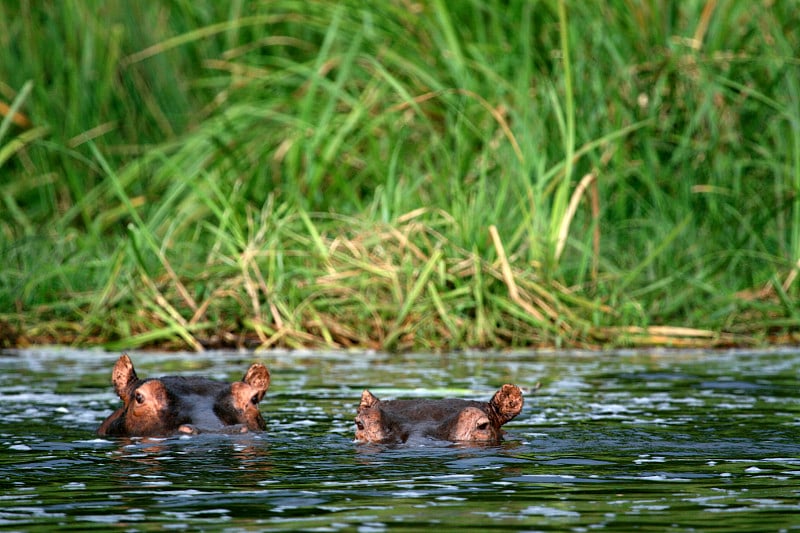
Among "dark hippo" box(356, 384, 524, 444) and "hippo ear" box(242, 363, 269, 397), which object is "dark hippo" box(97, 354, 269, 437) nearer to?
"hippo ear" box(242, 363, 269, 397)

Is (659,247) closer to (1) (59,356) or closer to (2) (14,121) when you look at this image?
(1) (59,356)

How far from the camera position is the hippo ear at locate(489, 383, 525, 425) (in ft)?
18.4

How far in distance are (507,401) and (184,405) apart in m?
1.26

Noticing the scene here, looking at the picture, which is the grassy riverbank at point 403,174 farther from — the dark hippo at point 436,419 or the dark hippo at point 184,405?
the dark hippo at point 436,419

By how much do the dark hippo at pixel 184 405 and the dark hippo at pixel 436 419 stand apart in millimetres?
527

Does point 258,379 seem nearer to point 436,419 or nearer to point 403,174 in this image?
point 436,419

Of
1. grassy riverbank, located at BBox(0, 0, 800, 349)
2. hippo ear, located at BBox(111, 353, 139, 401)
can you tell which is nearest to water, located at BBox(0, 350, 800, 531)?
hippo ear, located at BBox(111, 353, 139, 401)

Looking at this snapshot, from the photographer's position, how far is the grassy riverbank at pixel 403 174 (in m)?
9.66

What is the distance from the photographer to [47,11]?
13078 millimetres

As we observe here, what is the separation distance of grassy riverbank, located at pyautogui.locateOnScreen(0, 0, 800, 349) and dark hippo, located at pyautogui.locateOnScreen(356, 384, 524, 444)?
356 centimetres

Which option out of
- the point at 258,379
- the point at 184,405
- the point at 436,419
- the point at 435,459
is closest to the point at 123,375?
the point at 184,405

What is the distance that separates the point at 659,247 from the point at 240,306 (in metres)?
2.75

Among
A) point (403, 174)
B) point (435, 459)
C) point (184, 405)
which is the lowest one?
point (435, 459)

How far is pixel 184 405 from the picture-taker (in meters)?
5.89
